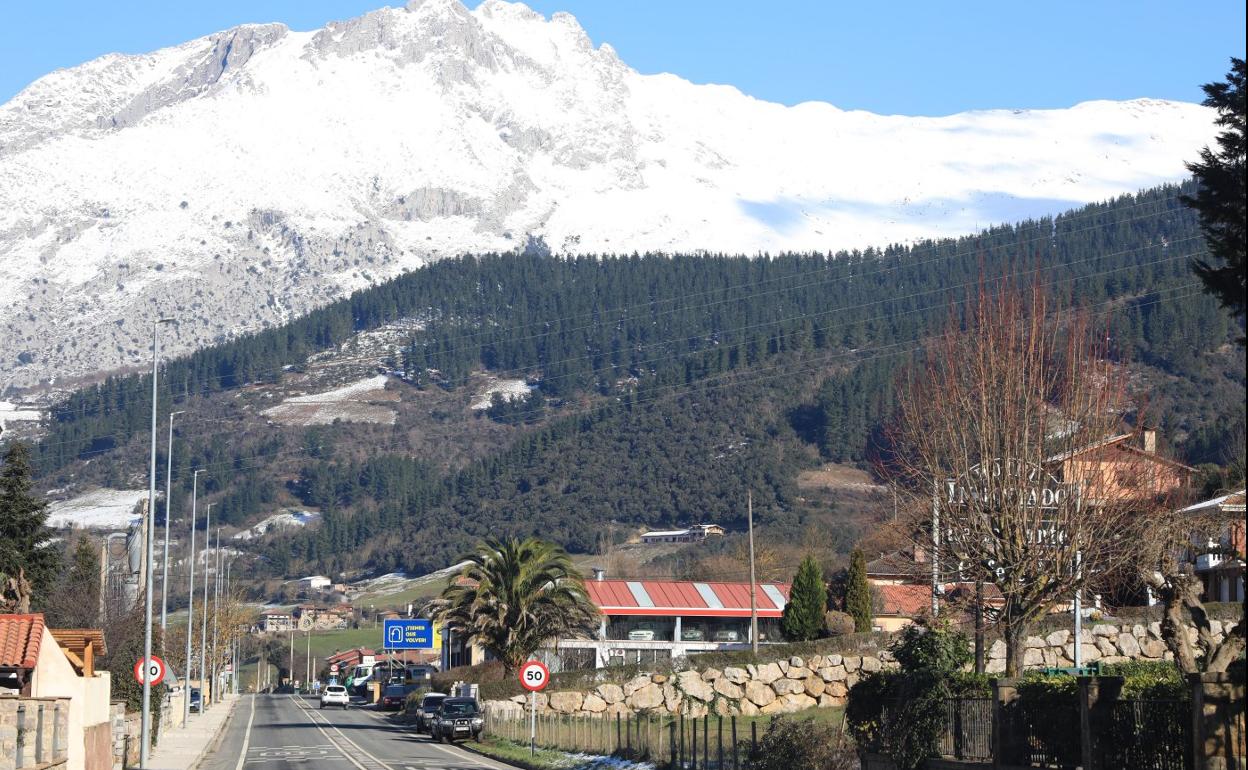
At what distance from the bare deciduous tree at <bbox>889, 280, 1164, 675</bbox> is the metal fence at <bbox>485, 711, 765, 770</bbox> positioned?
5.90 meters

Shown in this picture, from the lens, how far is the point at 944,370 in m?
35.4

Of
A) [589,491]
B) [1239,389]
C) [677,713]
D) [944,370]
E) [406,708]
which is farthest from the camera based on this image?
[589,491]

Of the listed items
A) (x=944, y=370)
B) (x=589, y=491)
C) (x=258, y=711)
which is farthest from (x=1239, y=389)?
(x=944, y=370)

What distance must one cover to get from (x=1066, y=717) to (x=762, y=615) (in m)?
59.2

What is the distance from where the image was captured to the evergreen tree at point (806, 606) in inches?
2778

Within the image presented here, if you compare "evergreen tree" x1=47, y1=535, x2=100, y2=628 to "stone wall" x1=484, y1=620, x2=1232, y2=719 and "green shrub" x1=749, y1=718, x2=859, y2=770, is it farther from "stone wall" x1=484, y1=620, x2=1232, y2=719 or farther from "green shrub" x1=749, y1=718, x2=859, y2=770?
"green shrub" x1=749, y1=718, x2=859, y2=770

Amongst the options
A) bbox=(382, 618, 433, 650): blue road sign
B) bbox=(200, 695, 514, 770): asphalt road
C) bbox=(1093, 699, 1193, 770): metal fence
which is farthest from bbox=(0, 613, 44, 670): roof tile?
bbox=(382, 618, 433, 650): blue road sign

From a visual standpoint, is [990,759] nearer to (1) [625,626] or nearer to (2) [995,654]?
(2) [995,654]

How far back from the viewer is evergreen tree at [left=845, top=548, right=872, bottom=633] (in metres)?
68.6

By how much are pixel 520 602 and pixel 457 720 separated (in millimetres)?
7380

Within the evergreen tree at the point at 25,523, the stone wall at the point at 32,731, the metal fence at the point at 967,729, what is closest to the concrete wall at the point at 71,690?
the stone wall at the point at 32,731

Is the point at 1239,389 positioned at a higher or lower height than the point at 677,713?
higher

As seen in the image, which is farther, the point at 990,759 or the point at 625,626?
the point at 625,626

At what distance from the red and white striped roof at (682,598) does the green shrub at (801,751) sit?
151ft
